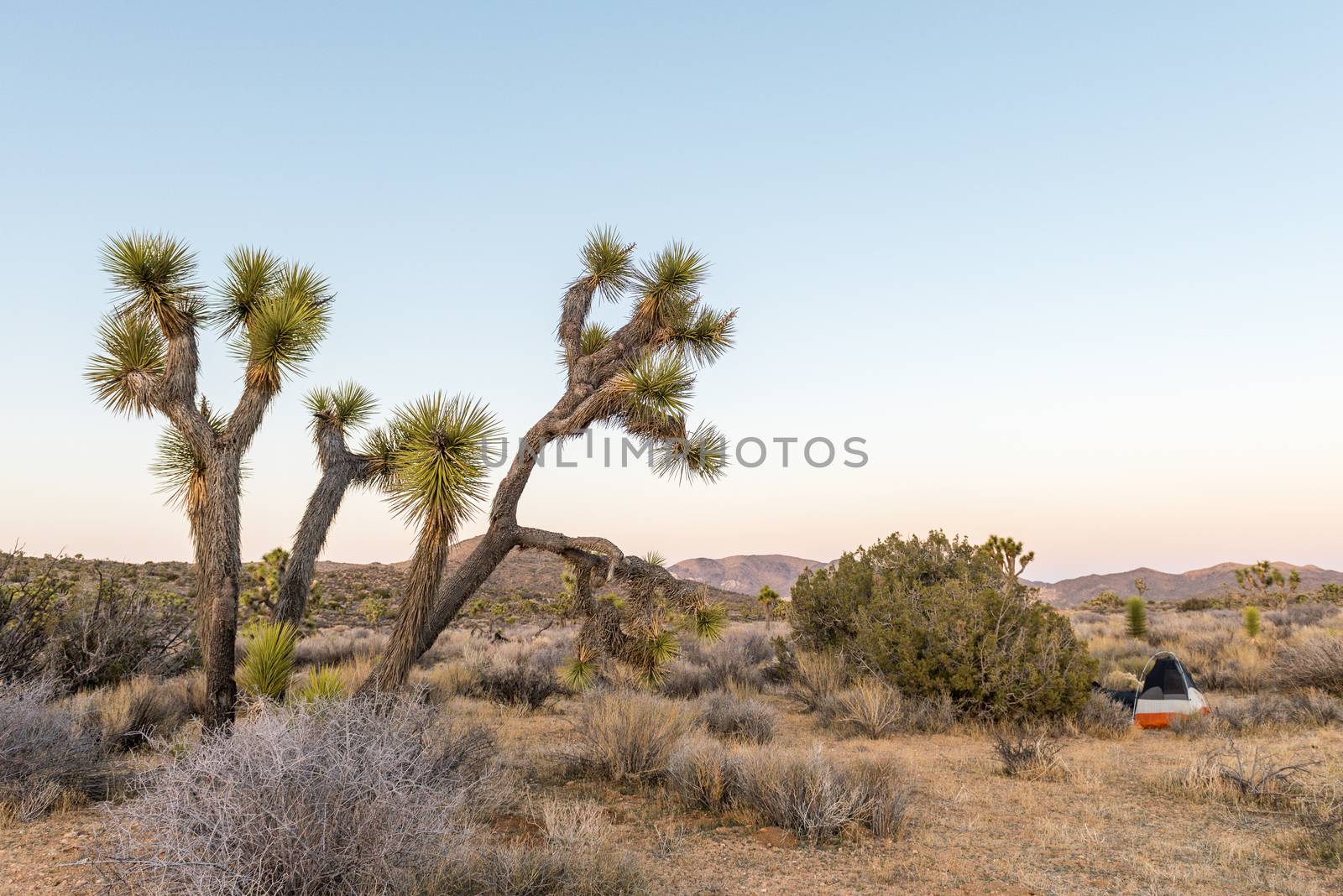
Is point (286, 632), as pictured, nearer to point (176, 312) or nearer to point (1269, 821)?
point (176, 312)

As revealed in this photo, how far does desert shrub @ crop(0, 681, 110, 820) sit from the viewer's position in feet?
18.2

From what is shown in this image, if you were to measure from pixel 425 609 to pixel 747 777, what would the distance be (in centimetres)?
338

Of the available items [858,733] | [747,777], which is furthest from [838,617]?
[747,777]

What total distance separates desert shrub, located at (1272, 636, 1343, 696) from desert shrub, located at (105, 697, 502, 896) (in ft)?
41.6

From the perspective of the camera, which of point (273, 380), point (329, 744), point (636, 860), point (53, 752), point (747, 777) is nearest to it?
point (329, 744)

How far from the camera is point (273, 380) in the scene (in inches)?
336

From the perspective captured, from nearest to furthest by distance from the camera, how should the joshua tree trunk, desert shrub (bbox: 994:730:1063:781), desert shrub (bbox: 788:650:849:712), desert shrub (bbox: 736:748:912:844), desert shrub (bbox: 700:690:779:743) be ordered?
desert shrub (bbox: 736:748:912:844) < desert shrub (bbox: 994:730:1063:781) < the joshua tree trunk < desert shrub (bbox: 700:690:779:743) < desert shrub (bbox: 788:650:849:712)

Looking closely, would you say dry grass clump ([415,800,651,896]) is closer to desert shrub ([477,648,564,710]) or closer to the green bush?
the green bush

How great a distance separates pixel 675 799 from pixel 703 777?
34 centimetres

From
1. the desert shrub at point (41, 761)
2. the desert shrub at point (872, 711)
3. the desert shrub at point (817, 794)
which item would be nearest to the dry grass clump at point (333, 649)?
the desert shrub at point (41, 761)

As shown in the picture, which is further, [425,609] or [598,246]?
[598,246]

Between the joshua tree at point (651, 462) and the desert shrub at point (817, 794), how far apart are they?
81.8 inches

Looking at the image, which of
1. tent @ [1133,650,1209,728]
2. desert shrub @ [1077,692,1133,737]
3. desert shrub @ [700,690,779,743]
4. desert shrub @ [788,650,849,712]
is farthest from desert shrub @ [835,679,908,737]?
tent @ [1133,650,1209,728]

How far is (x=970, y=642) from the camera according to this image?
999 cm
